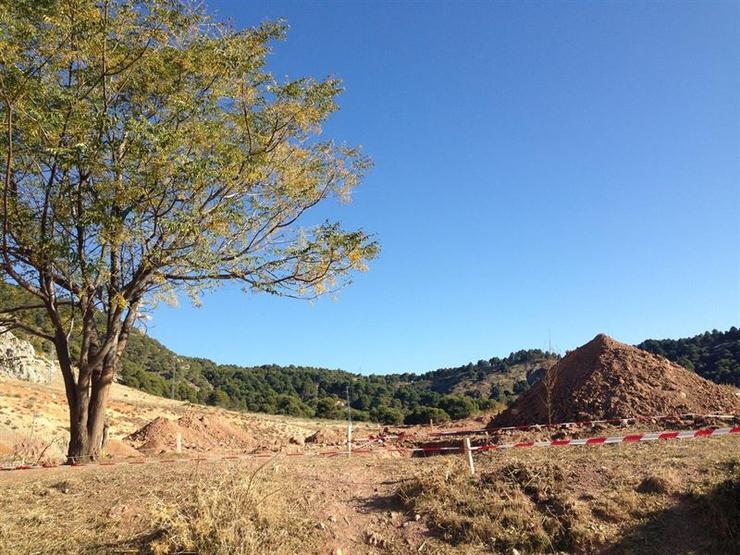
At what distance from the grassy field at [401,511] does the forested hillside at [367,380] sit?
38268mm

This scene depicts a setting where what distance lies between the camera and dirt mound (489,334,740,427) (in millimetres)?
16125

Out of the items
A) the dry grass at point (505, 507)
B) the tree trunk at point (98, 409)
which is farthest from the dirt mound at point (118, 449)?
the dry grass at point (505, 507)

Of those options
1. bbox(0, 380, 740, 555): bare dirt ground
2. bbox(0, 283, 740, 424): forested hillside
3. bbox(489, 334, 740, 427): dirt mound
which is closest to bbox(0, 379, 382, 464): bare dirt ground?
bbox(0, 380, 740, 555): bare dirt ground

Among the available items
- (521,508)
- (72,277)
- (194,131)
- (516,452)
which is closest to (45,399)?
(72,277)

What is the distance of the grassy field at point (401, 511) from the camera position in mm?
6242

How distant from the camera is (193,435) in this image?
2333 cm

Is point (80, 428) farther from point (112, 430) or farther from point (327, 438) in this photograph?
point (112, 430)

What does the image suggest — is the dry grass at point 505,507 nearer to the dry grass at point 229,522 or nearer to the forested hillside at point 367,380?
the dry grass at point 229,522

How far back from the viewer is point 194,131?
1141 cm

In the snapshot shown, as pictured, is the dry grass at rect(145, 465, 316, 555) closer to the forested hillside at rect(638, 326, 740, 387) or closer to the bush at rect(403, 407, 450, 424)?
the bush at rect(403, 407, 450, 424)

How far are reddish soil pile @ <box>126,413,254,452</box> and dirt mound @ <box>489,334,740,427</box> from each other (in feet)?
36.1

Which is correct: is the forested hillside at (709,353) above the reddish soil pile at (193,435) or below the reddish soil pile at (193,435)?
above

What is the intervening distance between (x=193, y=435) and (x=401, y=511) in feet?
59.1

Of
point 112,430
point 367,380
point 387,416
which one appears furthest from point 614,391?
point 367,380
